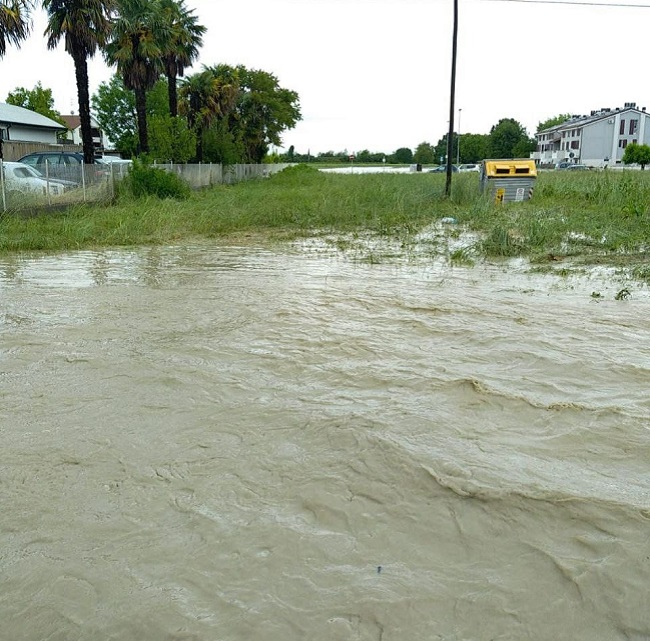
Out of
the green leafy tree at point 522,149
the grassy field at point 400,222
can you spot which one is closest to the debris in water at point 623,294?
the grassy field at point 400,222

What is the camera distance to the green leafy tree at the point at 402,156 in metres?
158

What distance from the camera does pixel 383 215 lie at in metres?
19.1

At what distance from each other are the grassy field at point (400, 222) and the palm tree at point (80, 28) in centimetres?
510

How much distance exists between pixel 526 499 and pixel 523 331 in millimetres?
3664

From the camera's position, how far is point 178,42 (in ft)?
113

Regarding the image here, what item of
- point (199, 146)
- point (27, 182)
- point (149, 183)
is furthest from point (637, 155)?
point (27, 182)

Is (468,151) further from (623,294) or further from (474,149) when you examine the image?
(623,294)

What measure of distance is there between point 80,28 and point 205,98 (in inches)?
824

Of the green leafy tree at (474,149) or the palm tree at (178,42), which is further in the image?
the green leafy tree at (474,149)

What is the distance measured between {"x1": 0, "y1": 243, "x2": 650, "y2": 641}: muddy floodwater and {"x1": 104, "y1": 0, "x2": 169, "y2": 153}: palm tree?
24600 mm

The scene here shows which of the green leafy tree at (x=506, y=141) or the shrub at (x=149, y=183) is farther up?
the green leafy tree at (x=506, y=141)

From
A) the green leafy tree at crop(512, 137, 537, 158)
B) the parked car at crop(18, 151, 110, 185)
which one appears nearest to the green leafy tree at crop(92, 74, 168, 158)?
the parked car at crop(18, 151, 110, 185)

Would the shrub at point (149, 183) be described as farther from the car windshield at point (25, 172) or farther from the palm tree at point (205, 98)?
the palm tree at point (205, 98)

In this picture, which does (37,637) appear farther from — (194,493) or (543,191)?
(543,191)
